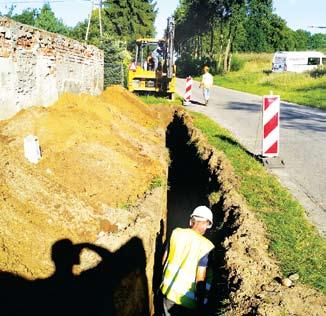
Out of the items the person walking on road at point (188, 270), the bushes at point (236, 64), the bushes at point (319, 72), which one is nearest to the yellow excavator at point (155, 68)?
the person walking on road at point (188, 270)

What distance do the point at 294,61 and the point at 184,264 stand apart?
141 ft

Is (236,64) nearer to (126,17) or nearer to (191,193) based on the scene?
(126,17)

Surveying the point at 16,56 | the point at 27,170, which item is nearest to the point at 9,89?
the point at 16,56

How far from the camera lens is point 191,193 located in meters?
9.42

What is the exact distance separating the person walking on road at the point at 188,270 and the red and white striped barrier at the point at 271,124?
4450 millimetres

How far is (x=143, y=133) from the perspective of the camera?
1089 cm

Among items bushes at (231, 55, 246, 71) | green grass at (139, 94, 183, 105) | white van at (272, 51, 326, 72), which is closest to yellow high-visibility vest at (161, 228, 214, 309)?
green grass at (139, 94, 183, 105)

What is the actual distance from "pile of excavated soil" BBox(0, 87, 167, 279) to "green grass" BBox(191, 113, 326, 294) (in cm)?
137

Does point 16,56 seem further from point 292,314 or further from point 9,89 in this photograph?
point 292,314

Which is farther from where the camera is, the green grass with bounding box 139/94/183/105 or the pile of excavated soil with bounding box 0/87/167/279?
the green grass with bounding box 139/94/183/105

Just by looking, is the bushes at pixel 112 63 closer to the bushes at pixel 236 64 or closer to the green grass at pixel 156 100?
the green grass at pixel 156 100

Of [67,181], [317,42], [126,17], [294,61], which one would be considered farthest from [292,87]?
[317,42]

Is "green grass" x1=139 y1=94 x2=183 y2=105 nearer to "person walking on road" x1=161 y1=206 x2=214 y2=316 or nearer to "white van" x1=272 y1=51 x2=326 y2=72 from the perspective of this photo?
"person walking on road" x1=161 y1=206 x2=214 y2=316

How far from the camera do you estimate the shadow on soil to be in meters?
4.16
